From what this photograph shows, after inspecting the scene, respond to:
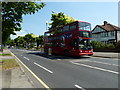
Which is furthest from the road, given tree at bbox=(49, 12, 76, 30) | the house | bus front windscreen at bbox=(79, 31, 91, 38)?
the house

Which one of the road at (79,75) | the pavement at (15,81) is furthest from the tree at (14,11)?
the pavement at (15,81)

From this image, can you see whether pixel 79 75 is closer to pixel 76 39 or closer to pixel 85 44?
pixel 76 39

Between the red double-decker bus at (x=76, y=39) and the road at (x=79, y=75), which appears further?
the red double-decker bus at (x=76, y=39)

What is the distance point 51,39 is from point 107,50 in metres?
14.0

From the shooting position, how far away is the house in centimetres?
3966

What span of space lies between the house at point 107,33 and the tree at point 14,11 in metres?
33.4

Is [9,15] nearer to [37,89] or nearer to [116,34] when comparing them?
[37,89]

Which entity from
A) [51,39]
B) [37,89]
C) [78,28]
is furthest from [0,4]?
[51,39]

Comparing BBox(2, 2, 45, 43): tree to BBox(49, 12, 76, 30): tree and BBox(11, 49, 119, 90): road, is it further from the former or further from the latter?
BBox(49, 12, 76, 30): tree

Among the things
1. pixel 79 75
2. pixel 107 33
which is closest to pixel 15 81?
pixel 79 75

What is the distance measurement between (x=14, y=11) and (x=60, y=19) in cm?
2189

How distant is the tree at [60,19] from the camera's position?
3217 cm

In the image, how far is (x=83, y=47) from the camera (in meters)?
16.5

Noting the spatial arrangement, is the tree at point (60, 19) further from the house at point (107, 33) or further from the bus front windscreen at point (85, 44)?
the bus front windscreen at point (85, 44)
